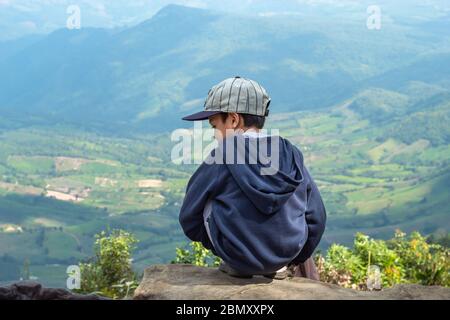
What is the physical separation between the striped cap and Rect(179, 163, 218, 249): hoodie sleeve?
0.39 meters

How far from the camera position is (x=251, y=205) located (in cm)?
458

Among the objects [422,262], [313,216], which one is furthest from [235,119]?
[422,262]

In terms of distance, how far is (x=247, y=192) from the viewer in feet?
14.9

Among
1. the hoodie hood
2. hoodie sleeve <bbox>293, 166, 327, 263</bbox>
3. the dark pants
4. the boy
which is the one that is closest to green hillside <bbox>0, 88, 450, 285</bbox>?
the dark pants

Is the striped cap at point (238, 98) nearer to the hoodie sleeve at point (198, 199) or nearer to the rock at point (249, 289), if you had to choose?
the hoodie sleeve at point (198, 199)

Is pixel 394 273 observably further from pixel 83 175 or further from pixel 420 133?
pixel 420 133

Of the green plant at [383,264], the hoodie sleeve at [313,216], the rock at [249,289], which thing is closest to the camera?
the rock at [249,289]

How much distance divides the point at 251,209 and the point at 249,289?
49 cm

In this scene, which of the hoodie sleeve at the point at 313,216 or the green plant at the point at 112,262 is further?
the green plant at the point at 112,262

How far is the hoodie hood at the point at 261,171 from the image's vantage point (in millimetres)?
4531

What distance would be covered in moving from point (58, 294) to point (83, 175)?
530 ft

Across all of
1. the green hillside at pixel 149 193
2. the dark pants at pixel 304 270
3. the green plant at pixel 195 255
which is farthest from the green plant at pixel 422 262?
the green hillside at pixel 149 193

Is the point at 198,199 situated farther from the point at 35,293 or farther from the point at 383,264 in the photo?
the point at 383,264
